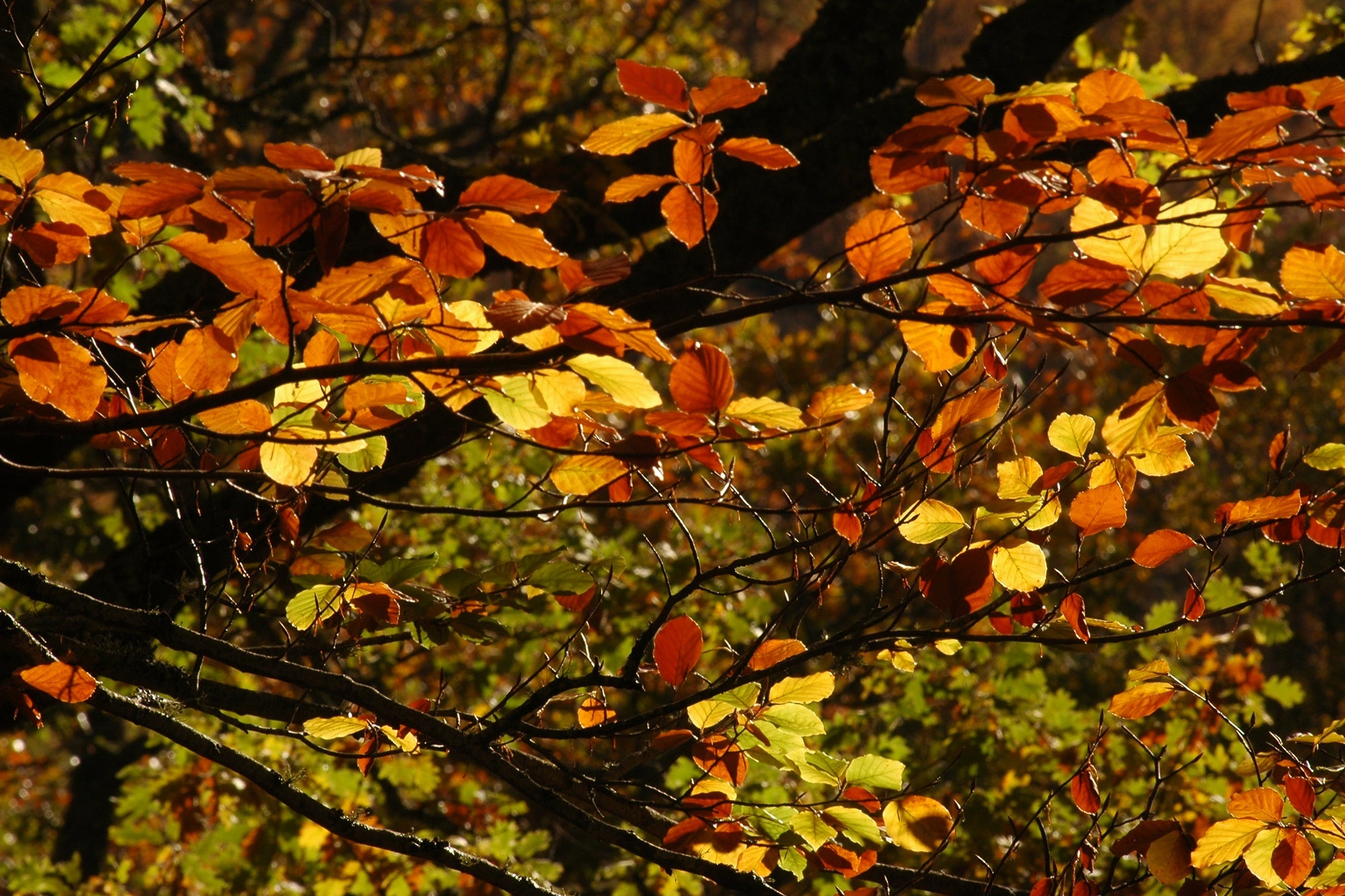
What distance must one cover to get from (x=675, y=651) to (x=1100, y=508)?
59 centimetres

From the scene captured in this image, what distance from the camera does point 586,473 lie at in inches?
50.1

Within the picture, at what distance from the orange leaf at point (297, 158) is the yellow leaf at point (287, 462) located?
1.19ft

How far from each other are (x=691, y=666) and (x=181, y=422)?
0.69 meters

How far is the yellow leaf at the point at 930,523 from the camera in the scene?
4.13 ft

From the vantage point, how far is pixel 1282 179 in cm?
97

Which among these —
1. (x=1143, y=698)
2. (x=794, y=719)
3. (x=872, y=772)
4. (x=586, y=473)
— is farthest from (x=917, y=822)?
(x=586, y=473)

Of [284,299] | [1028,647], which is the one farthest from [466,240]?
[1028,647]

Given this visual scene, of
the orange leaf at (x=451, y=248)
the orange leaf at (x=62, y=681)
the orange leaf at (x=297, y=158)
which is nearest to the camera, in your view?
the orange leaf at (x=297, y=158)

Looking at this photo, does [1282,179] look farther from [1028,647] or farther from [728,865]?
[1028,647]

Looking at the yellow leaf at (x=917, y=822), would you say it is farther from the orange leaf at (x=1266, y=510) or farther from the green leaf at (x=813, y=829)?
the orange leaf at (x=1266, y=510)

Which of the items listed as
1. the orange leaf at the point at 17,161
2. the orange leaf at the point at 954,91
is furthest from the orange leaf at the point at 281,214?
Answer: the orange leaf at the point at 954,91

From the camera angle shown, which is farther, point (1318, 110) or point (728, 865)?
point (728, 865)

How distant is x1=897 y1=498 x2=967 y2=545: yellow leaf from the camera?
Result: 1.26m

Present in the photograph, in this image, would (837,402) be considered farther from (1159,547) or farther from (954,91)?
(1159,547)
